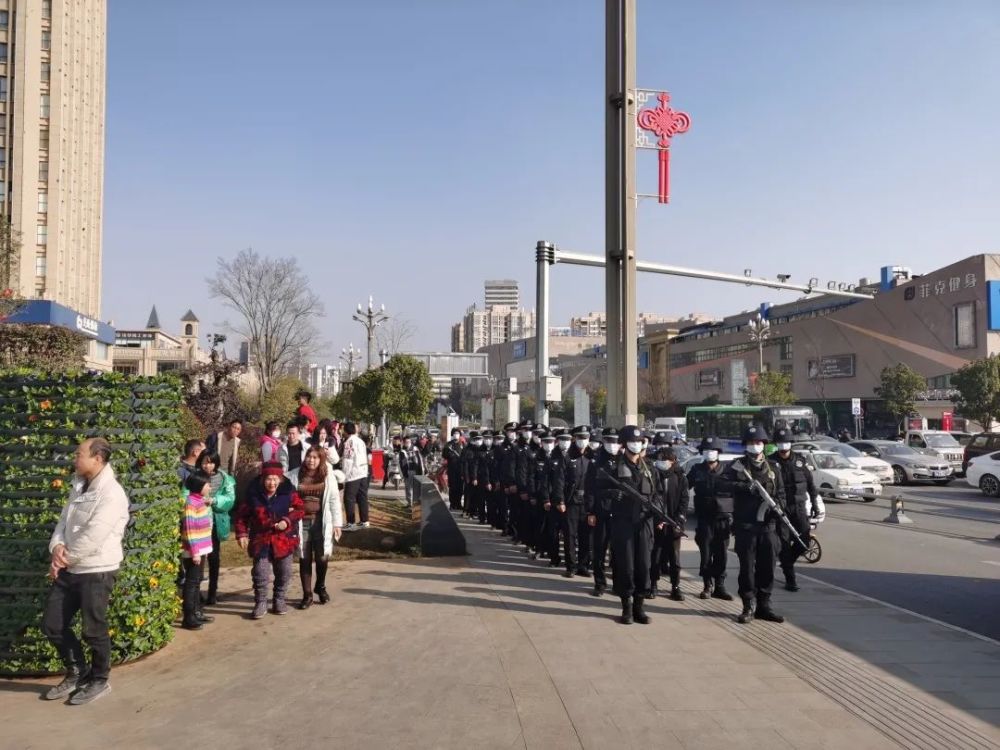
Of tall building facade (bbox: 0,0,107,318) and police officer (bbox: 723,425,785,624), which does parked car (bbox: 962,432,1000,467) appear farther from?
tall building facade (bbox: 0,0,107,318)

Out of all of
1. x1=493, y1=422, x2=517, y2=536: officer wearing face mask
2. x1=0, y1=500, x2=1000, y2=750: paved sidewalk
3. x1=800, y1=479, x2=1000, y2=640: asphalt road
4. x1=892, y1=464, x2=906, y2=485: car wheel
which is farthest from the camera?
x1=892, y1=464, x2=906, y2=485: car wheel

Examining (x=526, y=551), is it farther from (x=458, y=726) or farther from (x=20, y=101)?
(x=20, y=101)

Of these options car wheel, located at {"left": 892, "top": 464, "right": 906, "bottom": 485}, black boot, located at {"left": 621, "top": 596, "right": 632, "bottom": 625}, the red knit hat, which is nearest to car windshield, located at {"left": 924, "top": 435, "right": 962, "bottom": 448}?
car wheel, located at {"left": 892, "top": 464, "right": 906, "bottom": 485}

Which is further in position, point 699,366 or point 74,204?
point 699,366

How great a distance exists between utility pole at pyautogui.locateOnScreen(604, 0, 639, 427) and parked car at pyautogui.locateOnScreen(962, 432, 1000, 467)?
19639 millimetres

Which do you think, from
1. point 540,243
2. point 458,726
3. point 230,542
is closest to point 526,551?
point 230,542

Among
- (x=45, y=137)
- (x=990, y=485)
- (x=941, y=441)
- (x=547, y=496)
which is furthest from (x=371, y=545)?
(x=45, y=137)

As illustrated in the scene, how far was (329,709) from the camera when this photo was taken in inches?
210

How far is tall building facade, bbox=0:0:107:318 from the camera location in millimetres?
44812

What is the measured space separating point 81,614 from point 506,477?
8323mm

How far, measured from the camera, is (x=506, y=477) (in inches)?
520

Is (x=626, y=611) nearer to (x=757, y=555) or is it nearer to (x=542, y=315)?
(x=757, y=555)

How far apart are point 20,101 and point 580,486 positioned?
47641 mm

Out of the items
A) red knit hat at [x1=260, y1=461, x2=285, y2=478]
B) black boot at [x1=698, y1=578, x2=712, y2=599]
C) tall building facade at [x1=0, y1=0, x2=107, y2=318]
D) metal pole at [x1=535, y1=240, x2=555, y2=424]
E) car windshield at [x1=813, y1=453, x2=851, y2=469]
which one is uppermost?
tall building facade at [x1=0, y1=0, x2=107, y2=318]
